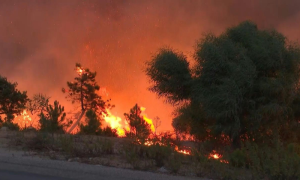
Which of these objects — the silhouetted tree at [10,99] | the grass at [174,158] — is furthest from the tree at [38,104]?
the grass at [174,158]

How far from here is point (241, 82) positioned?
60.3 ft

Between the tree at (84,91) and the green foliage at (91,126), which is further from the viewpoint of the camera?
the tree at (84,91)

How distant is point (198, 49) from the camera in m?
19.6

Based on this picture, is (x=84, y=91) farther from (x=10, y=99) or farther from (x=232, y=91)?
(x=232, y=91)

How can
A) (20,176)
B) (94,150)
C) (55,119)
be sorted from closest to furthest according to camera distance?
1. (20,176)
2. (94,150)
3. (55,119)

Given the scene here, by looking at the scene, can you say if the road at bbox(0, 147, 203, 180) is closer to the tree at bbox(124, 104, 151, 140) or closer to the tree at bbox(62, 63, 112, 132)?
the tree at bbox(124, 104, 151, 140)

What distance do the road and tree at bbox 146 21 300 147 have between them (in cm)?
797

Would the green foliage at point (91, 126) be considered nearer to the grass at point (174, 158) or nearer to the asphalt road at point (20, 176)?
the grass at point (174, 158)

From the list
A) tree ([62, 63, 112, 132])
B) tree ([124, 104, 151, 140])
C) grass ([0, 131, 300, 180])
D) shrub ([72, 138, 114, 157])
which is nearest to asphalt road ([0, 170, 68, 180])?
grass ([0, 131, 300, 180])

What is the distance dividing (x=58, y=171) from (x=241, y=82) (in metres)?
10.3

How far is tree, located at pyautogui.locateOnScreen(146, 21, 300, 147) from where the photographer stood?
60.4 feet

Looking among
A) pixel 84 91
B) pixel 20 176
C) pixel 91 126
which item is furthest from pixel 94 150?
pixel 84 91

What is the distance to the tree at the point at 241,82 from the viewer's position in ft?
60.4

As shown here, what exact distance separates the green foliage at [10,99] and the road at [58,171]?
2648 cm
